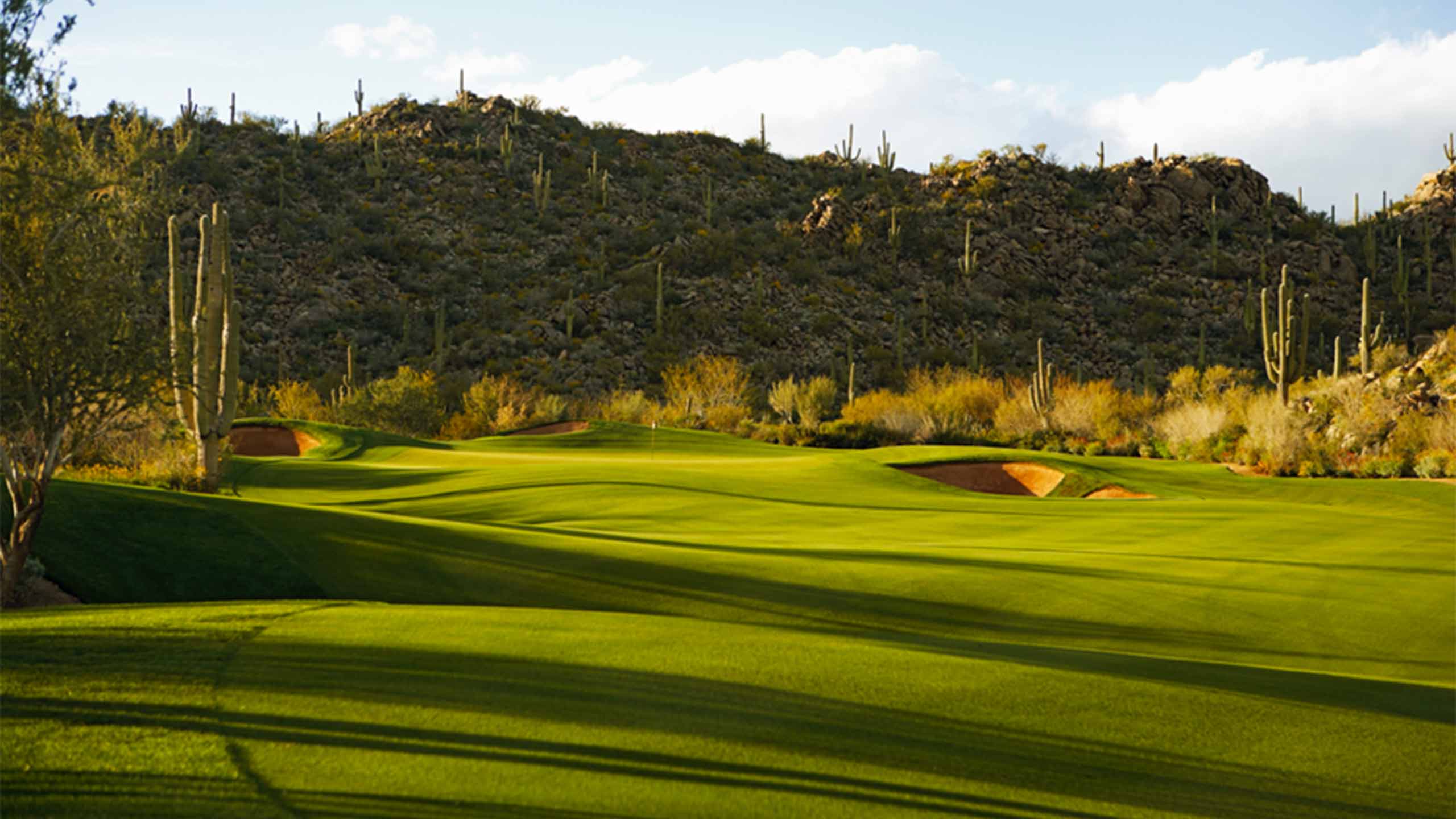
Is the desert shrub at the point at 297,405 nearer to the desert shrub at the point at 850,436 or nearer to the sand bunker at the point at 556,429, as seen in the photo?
the sand bunker at the point at 556,429

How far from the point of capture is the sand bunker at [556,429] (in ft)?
112

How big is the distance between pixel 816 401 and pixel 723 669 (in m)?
34.4

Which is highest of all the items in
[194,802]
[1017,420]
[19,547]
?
[1017,420]

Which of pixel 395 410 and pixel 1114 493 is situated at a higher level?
pixel 395 410

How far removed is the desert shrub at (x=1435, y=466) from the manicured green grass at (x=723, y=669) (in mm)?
10695

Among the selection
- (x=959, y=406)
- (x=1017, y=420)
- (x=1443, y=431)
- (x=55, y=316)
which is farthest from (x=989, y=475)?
(x=55, y=316)

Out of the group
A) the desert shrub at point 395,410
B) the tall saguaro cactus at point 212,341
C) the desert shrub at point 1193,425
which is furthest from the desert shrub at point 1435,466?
the desert shrub at point 395,410

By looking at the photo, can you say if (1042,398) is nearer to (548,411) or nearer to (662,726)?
(548,411)

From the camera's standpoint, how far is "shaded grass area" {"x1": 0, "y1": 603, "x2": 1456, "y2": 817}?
16.2 feet

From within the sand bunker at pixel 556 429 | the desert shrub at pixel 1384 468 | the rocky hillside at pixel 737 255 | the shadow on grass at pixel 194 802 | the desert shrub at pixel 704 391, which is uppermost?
the rocky hillside at pixel 737 255

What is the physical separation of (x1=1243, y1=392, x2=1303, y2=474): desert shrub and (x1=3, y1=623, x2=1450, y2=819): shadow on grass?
75.2 feet

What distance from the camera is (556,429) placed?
35125 millimetres

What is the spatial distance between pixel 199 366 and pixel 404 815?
16.8 m

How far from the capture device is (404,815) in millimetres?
4531
